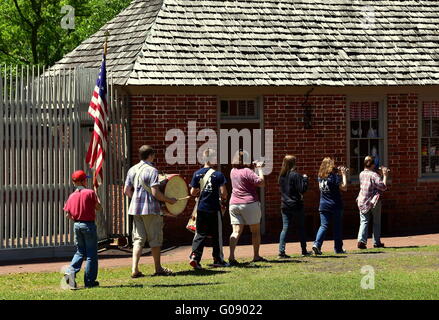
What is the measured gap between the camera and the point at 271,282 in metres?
13.8

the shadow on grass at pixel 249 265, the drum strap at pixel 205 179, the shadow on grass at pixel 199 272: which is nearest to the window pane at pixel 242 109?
the shadow on grass at pixel 249 265

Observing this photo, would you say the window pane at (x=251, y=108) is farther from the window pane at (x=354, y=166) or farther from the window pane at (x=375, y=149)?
the window pane at (x=375, y=149)

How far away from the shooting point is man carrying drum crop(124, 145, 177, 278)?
1439 centimetres

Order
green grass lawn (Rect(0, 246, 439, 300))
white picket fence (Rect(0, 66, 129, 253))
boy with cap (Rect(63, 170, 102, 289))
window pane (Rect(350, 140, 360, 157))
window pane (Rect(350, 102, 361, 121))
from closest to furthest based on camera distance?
green grass lawn (Rect(0, 246, 439, 300))
boy with cap (Rect(63, 170, 102, 289))
white picket fence (Rect(0, 66, 129, 253))
window pane (Rect(350, 102, 361, 121))
window pane (Rect(350, 140, 360, 157))

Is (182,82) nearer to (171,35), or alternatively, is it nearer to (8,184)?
(171,35)

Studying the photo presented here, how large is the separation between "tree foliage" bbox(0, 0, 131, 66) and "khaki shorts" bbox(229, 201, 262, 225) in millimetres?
23213

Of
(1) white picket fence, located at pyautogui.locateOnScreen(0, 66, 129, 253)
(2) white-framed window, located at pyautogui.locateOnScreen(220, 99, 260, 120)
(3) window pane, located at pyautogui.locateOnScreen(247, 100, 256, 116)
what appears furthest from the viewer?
(3) window pane, located at pyautogui.locateOnScreen(247, 100, 256, 116)

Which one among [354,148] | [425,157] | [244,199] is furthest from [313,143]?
[244,199]

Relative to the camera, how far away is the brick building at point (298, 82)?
66.3ft

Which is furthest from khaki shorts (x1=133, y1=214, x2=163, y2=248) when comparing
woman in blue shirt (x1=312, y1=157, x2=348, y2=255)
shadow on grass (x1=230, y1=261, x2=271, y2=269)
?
woman in blue shirt (x1=312, y1=157, x2=348, y2=255)

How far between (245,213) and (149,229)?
203 cm

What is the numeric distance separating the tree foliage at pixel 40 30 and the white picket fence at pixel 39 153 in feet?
67.5

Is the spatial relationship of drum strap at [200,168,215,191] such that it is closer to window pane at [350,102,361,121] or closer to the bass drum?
the bass drum

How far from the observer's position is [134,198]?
14.4 m
